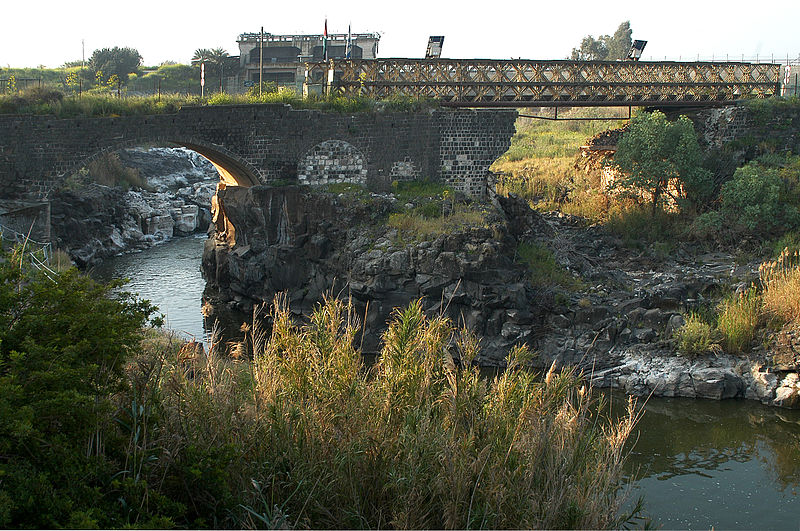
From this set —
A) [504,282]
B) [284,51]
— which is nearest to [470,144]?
[504,282]

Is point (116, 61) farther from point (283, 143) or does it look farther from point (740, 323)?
point (740, 323)

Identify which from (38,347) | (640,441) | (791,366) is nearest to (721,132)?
(791,366)

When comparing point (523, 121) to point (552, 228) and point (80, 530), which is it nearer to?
point (552, 228)

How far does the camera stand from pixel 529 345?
68.8 feet

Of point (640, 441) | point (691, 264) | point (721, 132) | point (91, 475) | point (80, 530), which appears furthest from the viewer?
point (721, 132)

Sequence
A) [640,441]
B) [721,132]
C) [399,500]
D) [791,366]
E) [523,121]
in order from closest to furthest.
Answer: [399,500] → [640,441] → [791,366] → [721,132] → [523,121]

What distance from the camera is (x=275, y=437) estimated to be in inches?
345

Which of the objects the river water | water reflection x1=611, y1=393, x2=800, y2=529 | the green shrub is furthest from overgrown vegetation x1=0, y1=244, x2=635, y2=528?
the green shrub

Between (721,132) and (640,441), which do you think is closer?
(640,441)

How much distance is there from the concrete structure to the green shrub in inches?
1249

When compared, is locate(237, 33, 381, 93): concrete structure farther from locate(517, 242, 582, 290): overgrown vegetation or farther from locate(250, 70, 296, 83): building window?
locate(517, 242, 582, 290): overgrown vegetation

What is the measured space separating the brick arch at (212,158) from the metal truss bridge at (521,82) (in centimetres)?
388

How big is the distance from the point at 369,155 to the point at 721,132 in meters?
13.4

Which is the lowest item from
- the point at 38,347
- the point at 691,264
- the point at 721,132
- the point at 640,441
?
the point at 640,441
